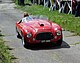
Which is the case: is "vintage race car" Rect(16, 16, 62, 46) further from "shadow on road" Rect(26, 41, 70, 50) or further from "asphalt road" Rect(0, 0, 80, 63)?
"asphalt road" Rect(0, 0, 80, 63)

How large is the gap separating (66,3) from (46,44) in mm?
15083

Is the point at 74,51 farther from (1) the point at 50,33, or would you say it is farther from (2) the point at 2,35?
(2) the point at 2,35

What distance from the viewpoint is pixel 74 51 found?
1299 centimetres

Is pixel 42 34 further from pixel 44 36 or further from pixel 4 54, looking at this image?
pixel 4 54

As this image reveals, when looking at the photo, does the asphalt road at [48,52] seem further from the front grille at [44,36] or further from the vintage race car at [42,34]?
the front grille at [44,36]

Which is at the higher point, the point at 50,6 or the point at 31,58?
the point at 31,58

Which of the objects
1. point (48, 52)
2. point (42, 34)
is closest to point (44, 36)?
point (42, 34)

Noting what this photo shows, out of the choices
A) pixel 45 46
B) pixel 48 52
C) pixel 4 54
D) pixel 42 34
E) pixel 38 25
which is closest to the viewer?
pixel 4 54

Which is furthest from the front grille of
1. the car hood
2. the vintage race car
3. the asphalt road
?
the asphalt road

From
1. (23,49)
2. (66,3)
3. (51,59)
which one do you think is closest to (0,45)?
(23,49)

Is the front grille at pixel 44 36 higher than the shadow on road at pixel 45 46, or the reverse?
the front grille at pixel 44 36

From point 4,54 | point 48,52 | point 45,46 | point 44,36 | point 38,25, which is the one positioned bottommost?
point 45,46

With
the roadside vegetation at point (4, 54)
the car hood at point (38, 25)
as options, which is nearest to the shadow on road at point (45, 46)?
the car hood at point (38, 25)

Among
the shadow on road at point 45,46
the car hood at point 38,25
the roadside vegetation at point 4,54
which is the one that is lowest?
the shadow on road at point 45,46
